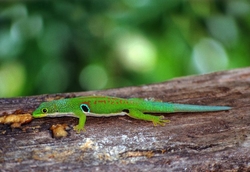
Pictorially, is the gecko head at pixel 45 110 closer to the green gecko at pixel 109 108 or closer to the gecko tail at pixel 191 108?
the green gecko at pixel 109 108

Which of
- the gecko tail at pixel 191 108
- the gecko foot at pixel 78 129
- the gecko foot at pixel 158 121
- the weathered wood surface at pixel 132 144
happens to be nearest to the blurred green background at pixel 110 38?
the weathered wood surface at pixel 132 144

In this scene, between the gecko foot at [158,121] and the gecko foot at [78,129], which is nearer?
the gecko foot at [78,129]

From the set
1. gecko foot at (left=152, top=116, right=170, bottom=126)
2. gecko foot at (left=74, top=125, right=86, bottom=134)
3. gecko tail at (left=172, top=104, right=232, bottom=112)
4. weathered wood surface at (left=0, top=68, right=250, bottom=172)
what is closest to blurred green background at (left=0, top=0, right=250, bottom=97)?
weathered wood surface at (left=0, top=68, right=250, bottom=172)

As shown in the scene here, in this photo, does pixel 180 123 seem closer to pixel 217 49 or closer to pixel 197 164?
pixel 197 164

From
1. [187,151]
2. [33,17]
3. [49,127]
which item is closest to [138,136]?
[187,151]

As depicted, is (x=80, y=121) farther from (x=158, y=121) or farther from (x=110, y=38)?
(x=110, y=38)

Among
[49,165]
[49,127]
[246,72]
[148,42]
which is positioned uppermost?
[148,42]
